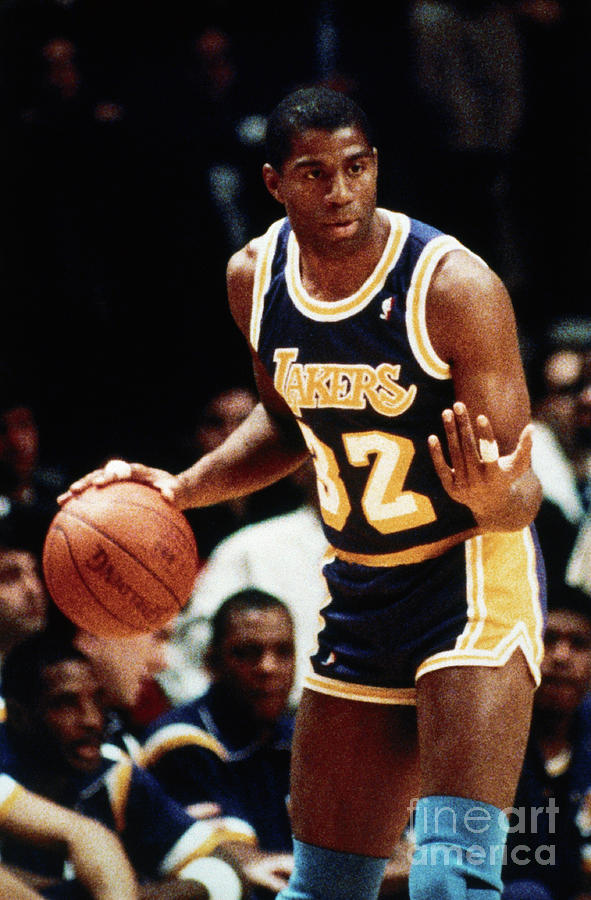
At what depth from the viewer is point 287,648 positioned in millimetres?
4879

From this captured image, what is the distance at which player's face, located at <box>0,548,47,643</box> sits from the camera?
5.15 m

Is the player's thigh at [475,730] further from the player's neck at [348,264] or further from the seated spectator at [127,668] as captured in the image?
the seated spectator at [127,668]

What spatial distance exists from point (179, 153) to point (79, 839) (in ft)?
11.0

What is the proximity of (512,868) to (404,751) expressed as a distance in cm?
141

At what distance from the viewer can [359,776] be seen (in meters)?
3.36

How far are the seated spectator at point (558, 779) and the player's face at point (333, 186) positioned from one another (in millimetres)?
2204

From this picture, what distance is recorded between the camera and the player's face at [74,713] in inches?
176

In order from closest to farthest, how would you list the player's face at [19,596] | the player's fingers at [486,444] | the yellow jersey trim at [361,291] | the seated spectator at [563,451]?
the player's fingers at [486,444]
the yellow jersey trim at [361,291]
the player's face at [19,596]
the seated spectator at [563,451]

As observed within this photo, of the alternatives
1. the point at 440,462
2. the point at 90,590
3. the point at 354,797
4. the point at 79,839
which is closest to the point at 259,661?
the point at 79,839

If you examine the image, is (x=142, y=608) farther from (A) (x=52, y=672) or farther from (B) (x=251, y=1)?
(B) (x=251, y=1)

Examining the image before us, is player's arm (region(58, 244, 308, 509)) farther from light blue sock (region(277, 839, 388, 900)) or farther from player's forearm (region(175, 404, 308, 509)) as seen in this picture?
light blue sock (region(277, 839, 388, 900))

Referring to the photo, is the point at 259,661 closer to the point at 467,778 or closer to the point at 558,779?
the point at 558,779

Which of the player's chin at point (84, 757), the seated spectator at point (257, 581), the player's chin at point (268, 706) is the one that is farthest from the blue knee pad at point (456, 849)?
the seated spectator at point (257, 581)

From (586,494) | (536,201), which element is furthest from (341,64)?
(586,494)
